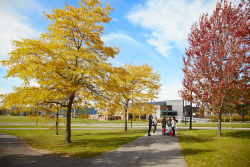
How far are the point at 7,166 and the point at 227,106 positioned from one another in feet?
53.2

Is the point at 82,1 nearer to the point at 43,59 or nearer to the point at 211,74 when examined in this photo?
the point at 43,59

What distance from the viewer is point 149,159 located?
811 cm

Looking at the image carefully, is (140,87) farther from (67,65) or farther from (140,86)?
(67,65)

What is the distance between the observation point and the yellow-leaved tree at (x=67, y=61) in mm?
9188

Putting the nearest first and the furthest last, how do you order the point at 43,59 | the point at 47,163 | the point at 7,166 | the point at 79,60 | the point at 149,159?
the point at 7,166 → the point at 47,163 → the point at 149,159 → the point at 43,59 → the point at 79,60

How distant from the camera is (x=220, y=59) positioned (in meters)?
14.5

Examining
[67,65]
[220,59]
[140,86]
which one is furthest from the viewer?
[140,86]

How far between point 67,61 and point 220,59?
12.1 meters

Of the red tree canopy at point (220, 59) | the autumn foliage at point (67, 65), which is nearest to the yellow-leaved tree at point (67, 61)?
the autumn foliage at point (67, 65)

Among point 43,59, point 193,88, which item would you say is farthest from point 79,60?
point 193,88

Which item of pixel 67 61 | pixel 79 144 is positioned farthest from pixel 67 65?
pixel 79 144

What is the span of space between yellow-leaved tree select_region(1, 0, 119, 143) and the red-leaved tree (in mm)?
7784

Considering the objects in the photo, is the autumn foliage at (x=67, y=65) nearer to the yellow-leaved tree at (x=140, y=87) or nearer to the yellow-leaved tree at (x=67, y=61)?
the yellow-leaved tree at (x=67, y=61)

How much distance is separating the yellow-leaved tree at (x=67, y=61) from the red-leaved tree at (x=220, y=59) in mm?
7784
